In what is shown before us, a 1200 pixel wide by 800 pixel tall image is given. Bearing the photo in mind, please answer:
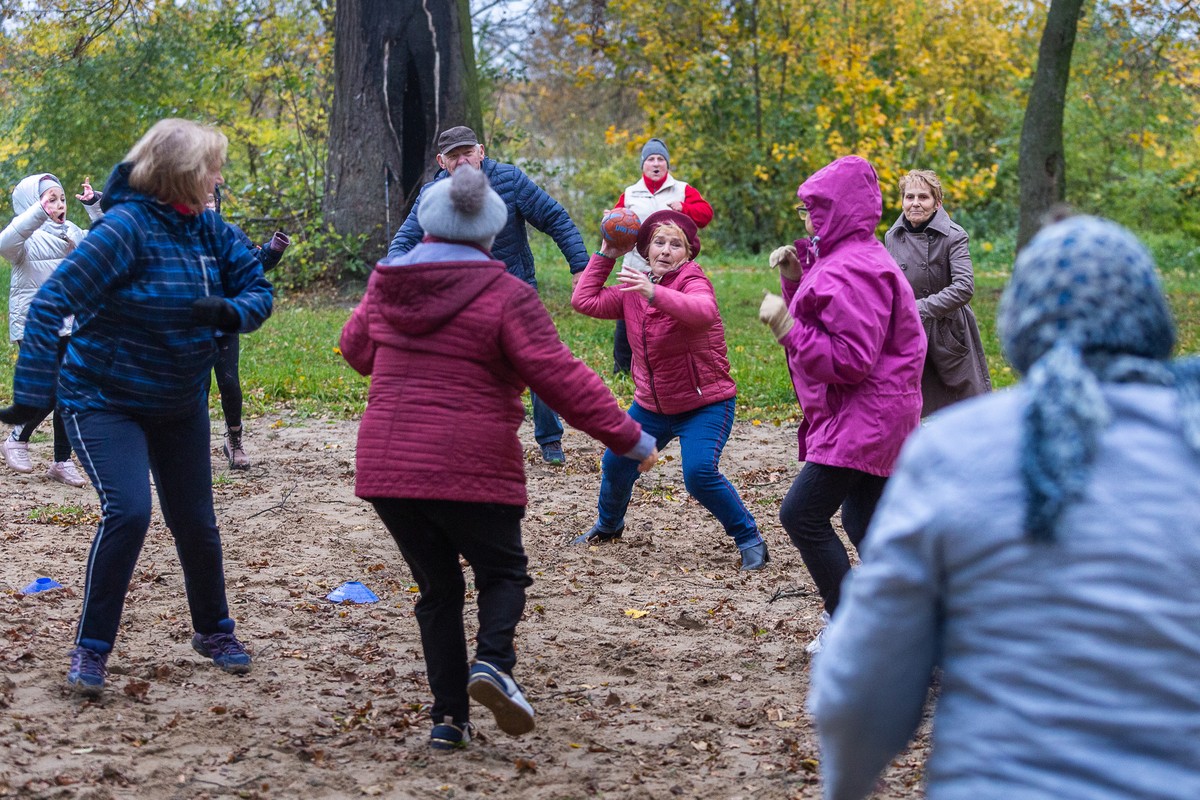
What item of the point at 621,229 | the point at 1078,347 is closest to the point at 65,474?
the point at 621,229

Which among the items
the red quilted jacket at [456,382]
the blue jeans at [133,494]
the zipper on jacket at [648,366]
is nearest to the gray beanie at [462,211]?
the red quilted jacket at [456,382]

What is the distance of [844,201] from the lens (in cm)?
459

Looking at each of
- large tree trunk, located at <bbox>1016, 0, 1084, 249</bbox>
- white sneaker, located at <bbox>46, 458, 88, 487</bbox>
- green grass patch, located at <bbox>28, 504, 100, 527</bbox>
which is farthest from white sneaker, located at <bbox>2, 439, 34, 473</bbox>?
large tree trunk, located at <bbox>1016, 0, 1084, 249</bbox>

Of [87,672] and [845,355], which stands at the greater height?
[845,355]

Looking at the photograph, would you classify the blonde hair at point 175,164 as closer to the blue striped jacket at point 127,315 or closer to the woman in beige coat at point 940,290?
the blue striped jacket at point 127,315

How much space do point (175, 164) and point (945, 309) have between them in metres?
3.94

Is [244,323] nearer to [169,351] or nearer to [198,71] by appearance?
[169,351]

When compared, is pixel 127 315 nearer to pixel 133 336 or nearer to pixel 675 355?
pixel 133 336

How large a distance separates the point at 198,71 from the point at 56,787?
61.2ft

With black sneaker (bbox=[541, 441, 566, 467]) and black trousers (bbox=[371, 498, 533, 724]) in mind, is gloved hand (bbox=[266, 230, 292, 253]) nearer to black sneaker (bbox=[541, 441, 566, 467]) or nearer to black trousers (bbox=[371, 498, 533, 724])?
black trousers (bbox=[371, 498, 533, 724])

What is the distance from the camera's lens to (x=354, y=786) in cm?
393

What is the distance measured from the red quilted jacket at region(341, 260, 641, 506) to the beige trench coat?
3318 mm

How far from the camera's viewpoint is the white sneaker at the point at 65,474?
8.44 metres

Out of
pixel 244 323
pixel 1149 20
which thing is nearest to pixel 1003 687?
pixel 244 323
